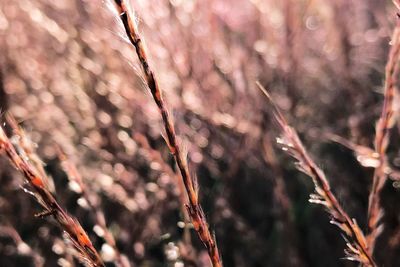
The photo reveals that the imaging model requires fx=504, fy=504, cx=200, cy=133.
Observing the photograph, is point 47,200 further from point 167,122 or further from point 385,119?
point 385,119

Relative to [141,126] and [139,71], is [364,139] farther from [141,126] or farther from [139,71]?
[139,71]

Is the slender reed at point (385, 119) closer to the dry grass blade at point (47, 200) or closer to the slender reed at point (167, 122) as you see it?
the slender reed at point (167, 122)

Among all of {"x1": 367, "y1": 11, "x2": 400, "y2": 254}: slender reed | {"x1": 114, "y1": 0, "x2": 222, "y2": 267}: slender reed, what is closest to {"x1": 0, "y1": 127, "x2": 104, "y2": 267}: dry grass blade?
{"x1": 114, "y1": 0, "x2": 222, "y2": 267}: slender reed

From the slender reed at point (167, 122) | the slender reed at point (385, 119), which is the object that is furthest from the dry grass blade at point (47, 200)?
the slender reed at point (385, 119)

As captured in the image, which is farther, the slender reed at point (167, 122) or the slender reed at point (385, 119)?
the slender reed at point (385, 119)

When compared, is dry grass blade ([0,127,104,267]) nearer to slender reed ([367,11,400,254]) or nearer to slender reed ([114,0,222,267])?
slender reed ([114,0,222,267])

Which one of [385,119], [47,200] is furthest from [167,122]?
[385,119]

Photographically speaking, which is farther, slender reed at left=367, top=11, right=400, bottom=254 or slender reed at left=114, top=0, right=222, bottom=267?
slender reed at left=367, top=11, right=400, bottom=254
